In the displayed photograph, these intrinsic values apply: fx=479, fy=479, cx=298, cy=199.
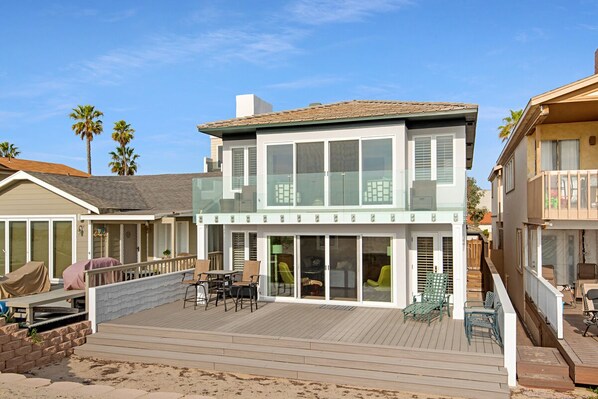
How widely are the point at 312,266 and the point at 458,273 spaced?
4042 mm

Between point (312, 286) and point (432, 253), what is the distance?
3.54 meters

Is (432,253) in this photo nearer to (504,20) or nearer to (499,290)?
(499,290)

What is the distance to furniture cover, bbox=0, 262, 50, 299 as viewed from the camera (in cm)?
1160

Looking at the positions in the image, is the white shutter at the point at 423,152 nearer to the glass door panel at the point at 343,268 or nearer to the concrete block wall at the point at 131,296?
the glass door panel at the point at 343,268

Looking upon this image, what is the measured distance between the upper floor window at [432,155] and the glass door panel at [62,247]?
40.8 feet

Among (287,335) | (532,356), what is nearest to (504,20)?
(532,356)

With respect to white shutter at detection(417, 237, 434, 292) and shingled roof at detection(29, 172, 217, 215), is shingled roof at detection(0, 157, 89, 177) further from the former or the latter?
white shutter at detection(417, 237, 434, 292)

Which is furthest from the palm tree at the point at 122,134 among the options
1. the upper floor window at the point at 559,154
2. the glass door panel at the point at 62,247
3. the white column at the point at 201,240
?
the upper floor window at the point at 559,154

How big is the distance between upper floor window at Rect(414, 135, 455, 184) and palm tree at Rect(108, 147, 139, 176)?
35404mm

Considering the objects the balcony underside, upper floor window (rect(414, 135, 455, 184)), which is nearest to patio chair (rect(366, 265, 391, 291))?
the balcony underside

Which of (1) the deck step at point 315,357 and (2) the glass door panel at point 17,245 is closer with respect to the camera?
(1) the deck step at point 315,357

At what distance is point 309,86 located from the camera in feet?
82.0

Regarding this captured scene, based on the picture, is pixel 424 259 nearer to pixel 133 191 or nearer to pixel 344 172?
pixel 344 172

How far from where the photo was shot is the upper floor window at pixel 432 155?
512 inches
